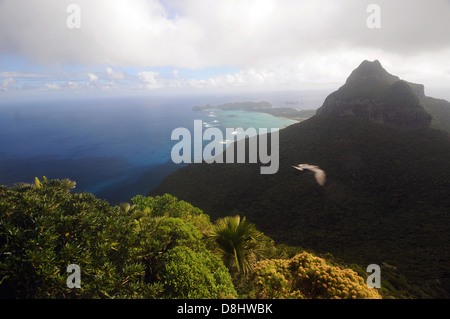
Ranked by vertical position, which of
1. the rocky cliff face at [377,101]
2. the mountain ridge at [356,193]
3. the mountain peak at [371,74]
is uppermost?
the mountain peak at [371,74]

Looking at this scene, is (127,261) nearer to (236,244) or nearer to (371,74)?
(236,244)

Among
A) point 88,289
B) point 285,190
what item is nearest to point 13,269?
point 88,289

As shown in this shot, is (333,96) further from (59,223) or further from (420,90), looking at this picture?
(59,223)

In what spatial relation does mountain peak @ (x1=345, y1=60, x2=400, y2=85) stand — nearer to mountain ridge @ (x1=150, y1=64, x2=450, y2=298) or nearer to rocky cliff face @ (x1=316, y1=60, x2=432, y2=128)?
rocky cliff face @ (x1=316, y1=60, x2=432, y2=128)

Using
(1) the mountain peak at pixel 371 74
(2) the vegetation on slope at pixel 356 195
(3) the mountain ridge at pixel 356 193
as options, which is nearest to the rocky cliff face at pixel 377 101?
(1) the mountain peak at pixel 371 74

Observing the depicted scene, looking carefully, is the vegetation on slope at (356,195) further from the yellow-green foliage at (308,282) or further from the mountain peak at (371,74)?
the mountain peak at (371,74)

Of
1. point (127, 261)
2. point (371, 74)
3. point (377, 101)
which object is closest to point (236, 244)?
point (127, 261)
